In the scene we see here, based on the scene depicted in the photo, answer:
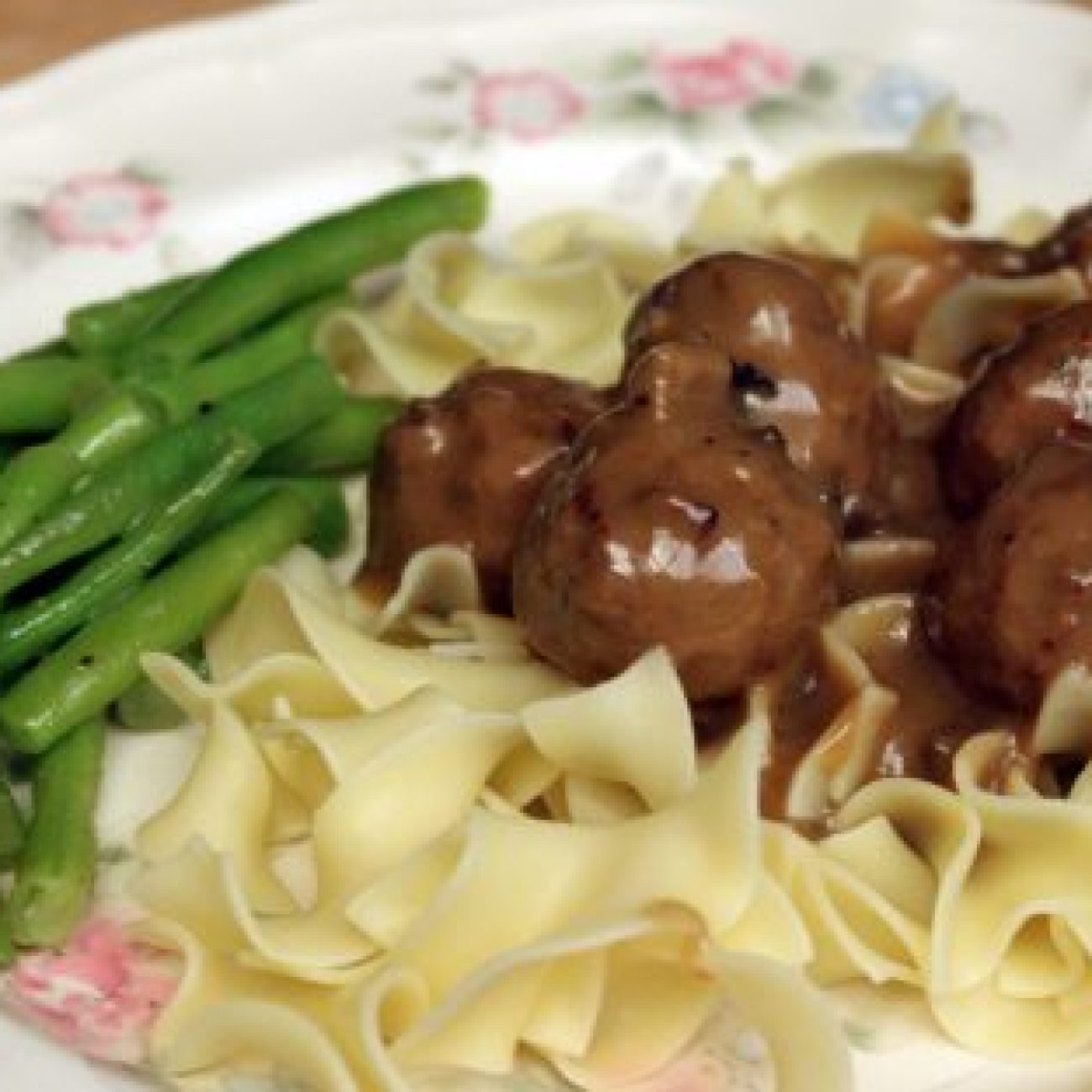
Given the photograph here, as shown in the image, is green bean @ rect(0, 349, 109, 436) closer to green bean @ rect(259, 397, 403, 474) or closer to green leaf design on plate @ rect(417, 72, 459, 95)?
green bean @ rect(259, 397, 403, 474)

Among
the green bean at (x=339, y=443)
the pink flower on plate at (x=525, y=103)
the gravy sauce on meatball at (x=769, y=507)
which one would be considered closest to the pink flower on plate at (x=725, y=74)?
the pink flower on plate at (x=525, y=103)

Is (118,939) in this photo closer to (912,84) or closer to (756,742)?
(756,742)

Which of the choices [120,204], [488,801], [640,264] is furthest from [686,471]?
[120,204]

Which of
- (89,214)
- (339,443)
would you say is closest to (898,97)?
(339,443)

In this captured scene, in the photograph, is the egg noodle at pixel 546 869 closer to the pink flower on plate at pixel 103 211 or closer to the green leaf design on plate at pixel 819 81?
the pink flower on plate at pixel 103 211

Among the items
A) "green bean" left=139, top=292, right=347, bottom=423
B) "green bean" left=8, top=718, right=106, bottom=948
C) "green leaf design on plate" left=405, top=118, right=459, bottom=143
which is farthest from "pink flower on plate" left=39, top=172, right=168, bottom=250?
"green bean" left=8, top=718, right=106, bottom=948

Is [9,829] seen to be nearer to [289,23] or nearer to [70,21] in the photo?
[289,23]
